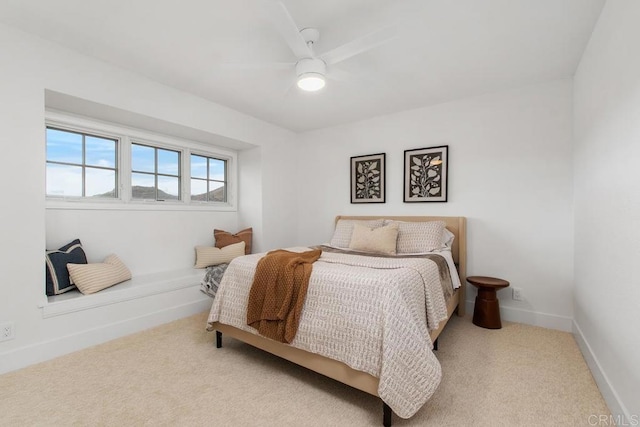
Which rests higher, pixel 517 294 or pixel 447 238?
pixel 447 238

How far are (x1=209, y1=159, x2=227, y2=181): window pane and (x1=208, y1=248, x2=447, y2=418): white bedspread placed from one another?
8.34 ft

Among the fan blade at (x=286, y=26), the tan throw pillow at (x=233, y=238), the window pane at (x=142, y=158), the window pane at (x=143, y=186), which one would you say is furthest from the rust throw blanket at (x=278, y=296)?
the window pane at (x=142, y=158)

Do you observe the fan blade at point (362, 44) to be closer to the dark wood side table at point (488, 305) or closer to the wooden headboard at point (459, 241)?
the wooden headboard at point (459, 241)

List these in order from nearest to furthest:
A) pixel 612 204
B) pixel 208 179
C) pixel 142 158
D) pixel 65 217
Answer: pixel 612 204 → pixel 65 217 → pixel 142 158 → pixel 208 179

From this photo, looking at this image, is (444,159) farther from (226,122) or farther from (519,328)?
(226,122)

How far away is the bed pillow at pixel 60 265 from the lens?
2301mm

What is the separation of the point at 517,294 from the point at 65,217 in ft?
14.2

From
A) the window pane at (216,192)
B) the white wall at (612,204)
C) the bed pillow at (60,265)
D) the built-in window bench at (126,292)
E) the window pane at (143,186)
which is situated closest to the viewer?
the white wall at (612,204)

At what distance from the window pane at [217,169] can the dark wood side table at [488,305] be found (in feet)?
11.1

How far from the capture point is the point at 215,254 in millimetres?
3506

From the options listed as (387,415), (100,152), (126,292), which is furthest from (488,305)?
(100,152)

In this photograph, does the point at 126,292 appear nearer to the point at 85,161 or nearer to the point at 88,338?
the point at 88,338

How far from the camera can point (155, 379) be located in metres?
1.89

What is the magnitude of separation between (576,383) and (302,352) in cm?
174
